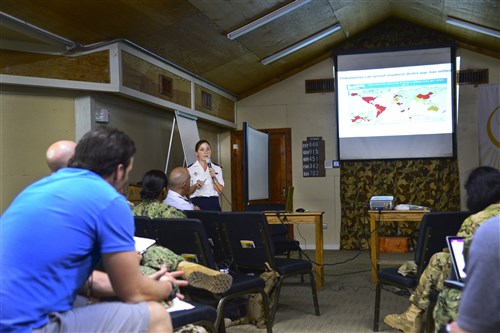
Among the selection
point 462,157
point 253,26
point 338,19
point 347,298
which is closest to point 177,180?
point 347,298

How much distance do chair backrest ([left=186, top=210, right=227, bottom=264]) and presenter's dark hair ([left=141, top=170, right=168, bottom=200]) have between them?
0.46m

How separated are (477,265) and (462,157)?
23.0 ft

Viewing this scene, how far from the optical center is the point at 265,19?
5.61m

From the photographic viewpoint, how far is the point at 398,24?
768cm

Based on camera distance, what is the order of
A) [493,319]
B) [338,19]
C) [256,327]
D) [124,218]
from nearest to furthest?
[493,319] < [124,218] < [256,327] < [338,19]

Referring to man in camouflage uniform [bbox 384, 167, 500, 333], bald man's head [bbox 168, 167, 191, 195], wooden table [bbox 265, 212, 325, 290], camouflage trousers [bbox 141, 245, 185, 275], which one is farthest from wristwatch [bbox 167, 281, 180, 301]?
wooden table [bbox 265, 212, 325, 290]

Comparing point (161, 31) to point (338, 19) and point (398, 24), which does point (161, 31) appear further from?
point (398, 24)

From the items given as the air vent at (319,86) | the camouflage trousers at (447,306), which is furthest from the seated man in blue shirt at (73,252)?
the air vent at (319,86)

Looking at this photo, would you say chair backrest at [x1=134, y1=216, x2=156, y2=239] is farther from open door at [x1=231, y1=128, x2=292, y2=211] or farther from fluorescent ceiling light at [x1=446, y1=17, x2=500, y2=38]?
fluorescent ceiling light at [x1=446, y1=17, x2=500, y2=38]

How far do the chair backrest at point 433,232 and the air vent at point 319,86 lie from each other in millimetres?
5095

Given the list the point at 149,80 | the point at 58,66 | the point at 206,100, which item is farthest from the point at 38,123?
the point at 206,100

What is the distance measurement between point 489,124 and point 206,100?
402 centimetres

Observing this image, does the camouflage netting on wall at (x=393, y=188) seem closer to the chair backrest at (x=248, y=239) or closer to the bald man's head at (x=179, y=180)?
the chair backrest at (x=248, y=239)

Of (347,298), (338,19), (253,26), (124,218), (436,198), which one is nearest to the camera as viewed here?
(124,218)
